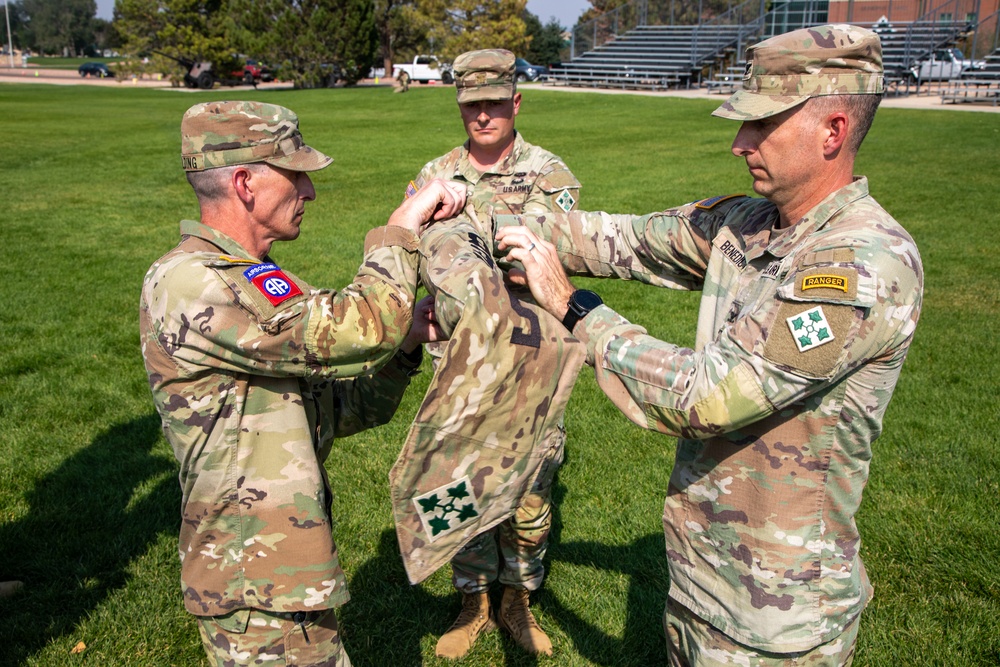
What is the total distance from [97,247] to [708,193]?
405 inches

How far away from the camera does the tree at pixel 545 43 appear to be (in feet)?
244

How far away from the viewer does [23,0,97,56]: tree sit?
403 feet

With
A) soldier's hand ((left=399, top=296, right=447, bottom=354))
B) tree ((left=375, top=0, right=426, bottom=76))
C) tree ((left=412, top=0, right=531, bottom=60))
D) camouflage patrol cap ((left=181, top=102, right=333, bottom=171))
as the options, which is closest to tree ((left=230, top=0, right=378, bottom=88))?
tree ((left=412, top=0, right=531, bottom=60))

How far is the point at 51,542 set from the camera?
527 cm

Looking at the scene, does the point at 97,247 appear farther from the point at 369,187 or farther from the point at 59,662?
the point at 59,662

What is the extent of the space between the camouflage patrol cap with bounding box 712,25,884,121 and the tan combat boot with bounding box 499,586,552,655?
3044mm

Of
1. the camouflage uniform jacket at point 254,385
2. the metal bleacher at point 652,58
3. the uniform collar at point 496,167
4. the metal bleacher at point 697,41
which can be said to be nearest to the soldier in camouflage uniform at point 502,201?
the uniform collar at point 496,167

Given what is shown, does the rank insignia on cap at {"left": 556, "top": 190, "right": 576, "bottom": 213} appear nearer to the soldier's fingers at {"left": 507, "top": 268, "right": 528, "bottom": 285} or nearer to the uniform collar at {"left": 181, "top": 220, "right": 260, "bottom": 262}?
the soldier's fingers at {"left": 507, "top": 268, "right": 528, "bottom": 285}

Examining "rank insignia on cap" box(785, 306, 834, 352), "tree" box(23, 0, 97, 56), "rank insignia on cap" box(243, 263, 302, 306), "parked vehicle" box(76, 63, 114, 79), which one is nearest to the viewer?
"rank insignia on cap" box(785, 306, 834, 352)

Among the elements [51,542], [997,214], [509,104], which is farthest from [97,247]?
[997,214]

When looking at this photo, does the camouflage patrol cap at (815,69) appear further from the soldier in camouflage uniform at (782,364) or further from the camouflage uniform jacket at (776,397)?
the camouflage uniform jacket at (776,397)

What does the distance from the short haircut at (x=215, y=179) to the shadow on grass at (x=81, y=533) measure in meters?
2.92

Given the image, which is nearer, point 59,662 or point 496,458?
point 496,458

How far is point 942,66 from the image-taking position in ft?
122
